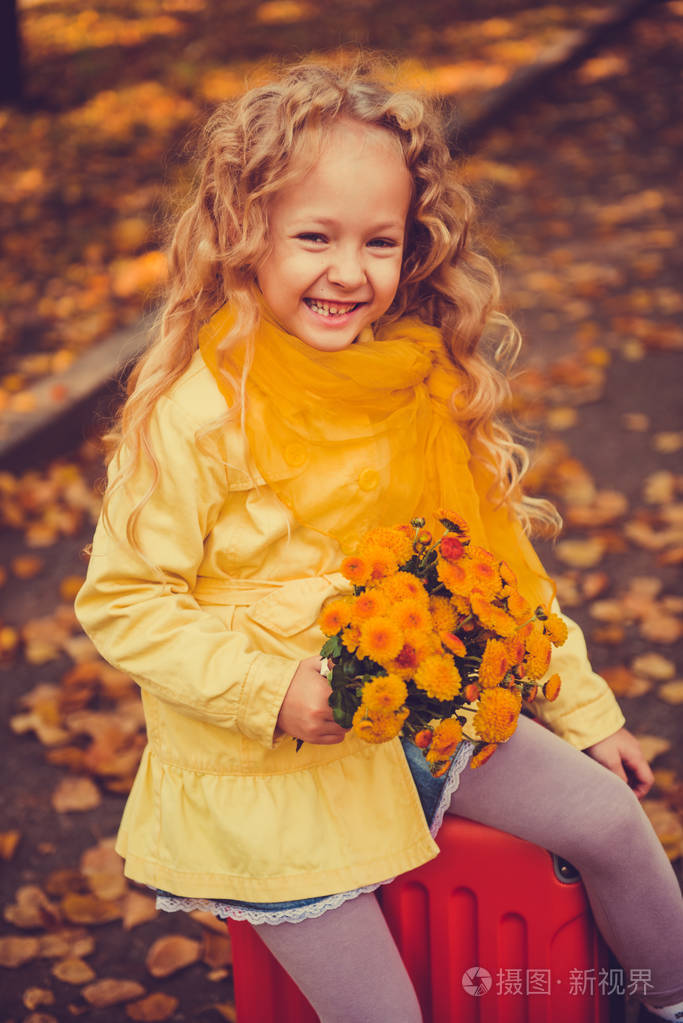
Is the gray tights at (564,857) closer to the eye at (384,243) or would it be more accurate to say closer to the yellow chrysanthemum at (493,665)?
the yellow chrysanthemum at (493,665)

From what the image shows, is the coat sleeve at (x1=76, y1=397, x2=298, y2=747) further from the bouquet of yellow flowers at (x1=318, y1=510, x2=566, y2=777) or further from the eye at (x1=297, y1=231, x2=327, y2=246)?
the eye at (x1=297, y1=231, x2=327, y2=246)

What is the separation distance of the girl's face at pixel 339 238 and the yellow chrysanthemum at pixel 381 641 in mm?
563

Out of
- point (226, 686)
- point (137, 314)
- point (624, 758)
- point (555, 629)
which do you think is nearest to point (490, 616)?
point (555, 629)

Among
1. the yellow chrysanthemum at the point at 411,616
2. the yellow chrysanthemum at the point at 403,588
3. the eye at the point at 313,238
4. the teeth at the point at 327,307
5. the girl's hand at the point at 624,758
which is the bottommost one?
the girl's hand at the point at 624,758

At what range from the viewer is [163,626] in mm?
1647

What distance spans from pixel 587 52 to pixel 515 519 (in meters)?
8.27

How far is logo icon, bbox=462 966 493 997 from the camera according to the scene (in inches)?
72.1


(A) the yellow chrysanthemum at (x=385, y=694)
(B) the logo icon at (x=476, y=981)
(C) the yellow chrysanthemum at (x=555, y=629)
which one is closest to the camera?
(A) the yellow chrysanthemum at (x=385, y=694)

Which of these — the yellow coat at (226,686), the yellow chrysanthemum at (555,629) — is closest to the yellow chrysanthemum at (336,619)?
the yellow coat at (226,686)

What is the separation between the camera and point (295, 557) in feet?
5.84

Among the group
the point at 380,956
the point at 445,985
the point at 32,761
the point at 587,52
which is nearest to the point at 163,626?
the point at 380,956

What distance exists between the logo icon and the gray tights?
0.18 meters

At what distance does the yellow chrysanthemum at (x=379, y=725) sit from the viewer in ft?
4.56

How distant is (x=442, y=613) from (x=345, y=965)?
1.93 ft
